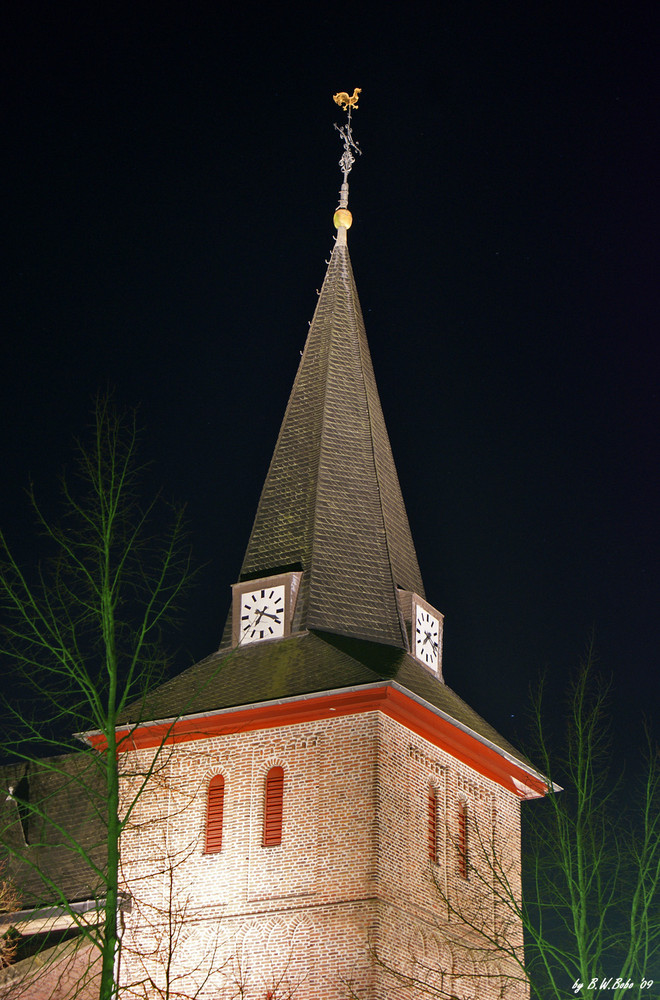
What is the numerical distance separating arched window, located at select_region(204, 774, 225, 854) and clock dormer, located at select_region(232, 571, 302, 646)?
3307 millimetres

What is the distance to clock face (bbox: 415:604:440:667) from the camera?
30.7 m

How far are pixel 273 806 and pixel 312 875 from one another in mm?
1668

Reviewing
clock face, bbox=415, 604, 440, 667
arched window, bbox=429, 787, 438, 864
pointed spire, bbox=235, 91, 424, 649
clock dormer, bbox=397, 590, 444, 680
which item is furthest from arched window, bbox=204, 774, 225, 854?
clock face, bbox=415, 604, 440, 667

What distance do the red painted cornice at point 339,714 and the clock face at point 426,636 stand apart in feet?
7.43

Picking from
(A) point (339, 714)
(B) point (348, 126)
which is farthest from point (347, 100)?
(A) point (339, 714)

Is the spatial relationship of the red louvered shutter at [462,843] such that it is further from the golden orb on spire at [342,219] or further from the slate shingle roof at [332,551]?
the golden orb on spire at [342,219]

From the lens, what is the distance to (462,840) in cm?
2875

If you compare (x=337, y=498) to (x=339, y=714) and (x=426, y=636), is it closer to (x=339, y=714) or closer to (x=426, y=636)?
(x=426, y=636)

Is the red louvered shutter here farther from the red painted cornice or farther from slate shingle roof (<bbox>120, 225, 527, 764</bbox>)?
slate shingle roof (<bbox>120, 225, 527, 764</bbox>)

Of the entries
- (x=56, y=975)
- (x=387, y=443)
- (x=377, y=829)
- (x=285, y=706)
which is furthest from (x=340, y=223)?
(x=56, y=975)

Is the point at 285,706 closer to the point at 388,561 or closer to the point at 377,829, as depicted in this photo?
the point at 377,829

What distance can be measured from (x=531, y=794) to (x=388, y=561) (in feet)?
19.8

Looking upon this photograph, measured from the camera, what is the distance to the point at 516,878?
98.7 ft

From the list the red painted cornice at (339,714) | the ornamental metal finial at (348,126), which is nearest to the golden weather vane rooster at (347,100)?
the ornamental metal finial at (348,126)
